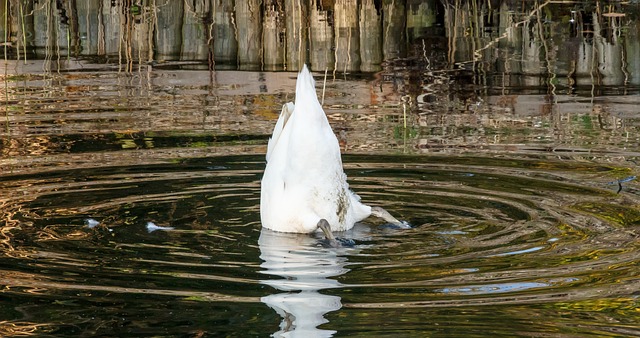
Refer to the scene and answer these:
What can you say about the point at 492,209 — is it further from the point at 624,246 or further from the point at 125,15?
Answer: the point at 125,15

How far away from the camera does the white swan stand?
7.55 meters

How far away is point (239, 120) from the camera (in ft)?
37.4

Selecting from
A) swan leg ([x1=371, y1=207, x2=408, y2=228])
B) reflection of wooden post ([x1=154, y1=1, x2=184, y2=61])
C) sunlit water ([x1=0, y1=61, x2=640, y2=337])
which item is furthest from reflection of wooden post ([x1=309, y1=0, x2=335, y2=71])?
swan leg ([x1=371, y1=207, x2=408, y2=228])

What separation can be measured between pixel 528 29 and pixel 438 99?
422 centimetres

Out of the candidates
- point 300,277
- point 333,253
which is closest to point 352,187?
point 333,253

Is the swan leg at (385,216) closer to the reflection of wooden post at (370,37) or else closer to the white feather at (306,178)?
the white feather at (306,178)

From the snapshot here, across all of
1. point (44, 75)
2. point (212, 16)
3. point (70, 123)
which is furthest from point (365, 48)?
point (70, 123)

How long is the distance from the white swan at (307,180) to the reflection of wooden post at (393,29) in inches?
273

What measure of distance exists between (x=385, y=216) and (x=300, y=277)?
1359 millimetres

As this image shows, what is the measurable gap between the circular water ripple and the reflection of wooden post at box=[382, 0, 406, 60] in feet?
18.2

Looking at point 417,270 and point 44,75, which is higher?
point 44,75

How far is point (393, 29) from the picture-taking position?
52.5ft

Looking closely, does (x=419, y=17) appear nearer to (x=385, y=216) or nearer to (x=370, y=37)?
(x=370, y=37)

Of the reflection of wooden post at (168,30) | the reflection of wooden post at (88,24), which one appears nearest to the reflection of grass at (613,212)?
the reflection of wooden post at (168,30)
